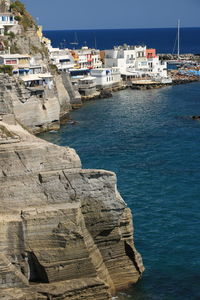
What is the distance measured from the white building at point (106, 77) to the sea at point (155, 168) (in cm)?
878

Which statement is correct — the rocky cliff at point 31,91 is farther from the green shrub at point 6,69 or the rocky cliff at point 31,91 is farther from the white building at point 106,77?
the white building at point 106,77

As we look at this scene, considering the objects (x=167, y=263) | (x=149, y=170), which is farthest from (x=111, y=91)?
(x=167, y=263)

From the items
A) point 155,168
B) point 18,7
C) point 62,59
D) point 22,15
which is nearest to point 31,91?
point 155,168

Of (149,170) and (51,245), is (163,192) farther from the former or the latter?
(51,245)

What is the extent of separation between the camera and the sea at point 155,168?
2639 cm

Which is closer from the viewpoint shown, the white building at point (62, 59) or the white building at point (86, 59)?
the white building at point (62, 59)

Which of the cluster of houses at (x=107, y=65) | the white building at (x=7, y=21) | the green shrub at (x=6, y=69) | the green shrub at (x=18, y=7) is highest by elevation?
the green shrub at (x=18, y=7)

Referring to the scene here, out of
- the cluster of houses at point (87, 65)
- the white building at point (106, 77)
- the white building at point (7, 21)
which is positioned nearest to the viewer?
the cluster of houses at point (87, 65)

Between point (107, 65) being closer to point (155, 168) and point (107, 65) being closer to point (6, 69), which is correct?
point (6, 69)

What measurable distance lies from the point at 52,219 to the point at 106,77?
75739 mm

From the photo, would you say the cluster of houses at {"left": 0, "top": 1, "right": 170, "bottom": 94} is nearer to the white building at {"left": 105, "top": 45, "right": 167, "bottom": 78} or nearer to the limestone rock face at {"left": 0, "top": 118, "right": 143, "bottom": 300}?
the white building at {"left": 105, "top": 45, "right": 167, "bottom": 78}

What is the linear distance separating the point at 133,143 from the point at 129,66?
57.3 metres

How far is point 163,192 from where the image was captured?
37.6 metres

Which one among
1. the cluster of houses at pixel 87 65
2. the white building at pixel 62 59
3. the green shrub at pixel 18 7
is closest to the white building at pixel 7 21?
the cluster of houses at pixel 87 65
